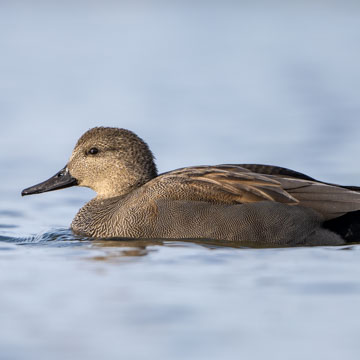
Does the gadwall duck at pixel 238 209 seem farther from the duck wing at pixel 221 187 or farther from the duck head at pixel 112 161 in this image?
the duck head at pixel 112 161

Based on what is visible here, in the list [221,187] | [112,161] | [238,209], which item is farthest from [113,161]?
[238,209]

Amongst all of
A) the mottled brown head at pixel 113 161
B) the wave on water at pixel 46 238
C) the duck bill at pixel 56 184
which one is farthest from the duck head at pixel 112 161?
the wave on water at pixel 46 238

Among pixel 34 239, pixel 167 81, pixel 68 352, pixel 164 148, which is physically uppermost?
pixel 167 81

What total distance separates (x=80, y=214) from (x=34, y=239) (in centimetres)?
63

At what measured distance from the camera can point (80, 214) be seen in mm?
9891

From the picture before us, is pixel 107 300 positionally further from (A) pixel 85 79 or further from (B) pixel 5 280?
(A) pixel 85 79

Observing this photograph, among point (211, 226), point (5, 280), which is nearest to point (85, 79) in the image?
point (211, 226)

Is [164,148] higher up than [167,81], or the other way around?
[167,81]

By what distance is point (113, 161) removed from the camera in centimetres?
988

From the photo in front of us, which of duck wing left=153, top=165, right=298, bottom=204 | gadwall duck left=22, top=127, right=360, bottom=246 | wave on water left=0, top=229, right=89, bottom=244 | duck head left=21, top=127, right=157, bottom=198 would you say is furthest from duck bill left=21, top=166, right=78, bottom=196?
duck wing left=153, top=165, right=298, bottom=204

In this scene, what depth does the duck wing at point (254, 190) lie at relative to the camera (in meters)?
8.85

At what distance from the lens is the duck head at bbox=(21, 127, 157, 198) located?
388 inches

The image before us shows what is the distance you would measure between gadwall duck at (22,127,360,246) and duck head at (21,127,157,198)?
318 millimetres

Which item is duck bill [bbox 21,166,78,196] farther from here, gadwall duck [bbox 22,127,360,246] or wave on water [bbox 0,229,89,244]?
gadwall duck [bbox 22,127,360,246]
